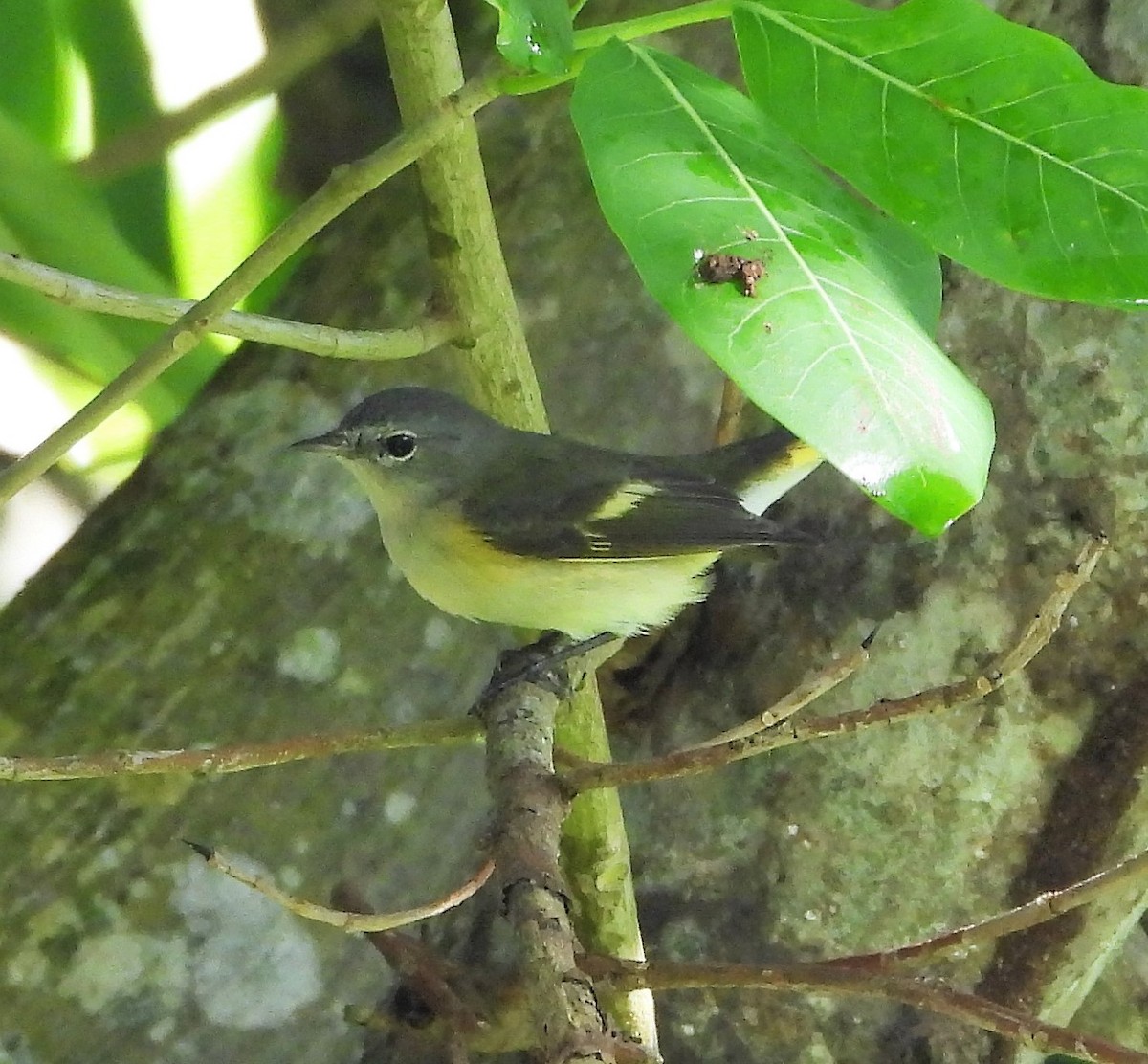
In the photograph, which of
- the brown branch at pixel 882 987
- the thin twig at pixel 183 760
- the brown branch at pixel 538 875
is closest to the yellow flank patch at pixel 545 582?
the brown branch at pixel 538 875

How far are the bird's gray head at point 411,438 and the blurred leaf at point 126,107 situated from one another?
2.42 feet

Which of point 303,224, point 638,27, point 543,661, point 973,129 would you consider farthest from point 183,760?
point 973,129

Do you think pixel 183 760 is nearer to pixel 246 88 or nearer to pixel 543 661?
pixel 543 661

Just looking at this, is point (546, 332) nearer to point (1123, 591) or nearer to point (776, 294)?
point (1123, 591)

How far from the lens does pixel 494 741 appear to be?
106 cm

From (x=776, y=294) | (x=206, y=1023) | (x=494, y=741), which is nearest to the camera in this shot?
(x=776, y=294)

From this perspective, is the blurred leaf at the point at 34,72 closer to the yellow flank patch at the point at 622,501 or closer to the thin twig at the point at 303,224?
the yellow flank patch at the point at 622,501

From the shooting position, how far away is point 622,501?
1.72 meters

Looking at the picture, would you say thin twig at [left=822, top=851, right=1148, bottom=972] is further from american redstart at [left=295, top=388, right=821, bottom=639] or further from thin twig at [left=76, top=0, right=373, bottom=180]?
thin twig at [left=76, top=0, right=373, bottom=180]

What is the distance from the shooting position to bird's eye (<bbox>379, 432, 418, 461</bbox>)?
1688 millimetres

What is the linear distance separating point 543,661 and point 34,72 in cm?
145

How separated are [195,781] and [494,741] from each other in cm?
58

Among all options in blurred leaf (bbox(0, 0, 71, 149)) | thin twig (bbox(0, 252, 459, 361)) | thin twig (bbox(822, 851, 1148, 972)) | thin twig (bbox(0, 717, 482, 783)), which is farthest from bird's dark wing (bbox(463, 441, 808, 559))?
blurred leaf (bbox(0, 0, 71, 149))

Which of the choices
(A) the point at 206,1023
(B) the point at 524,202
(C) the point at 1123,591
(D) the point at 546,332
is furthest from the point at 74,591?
(C) the point at 1123,591
